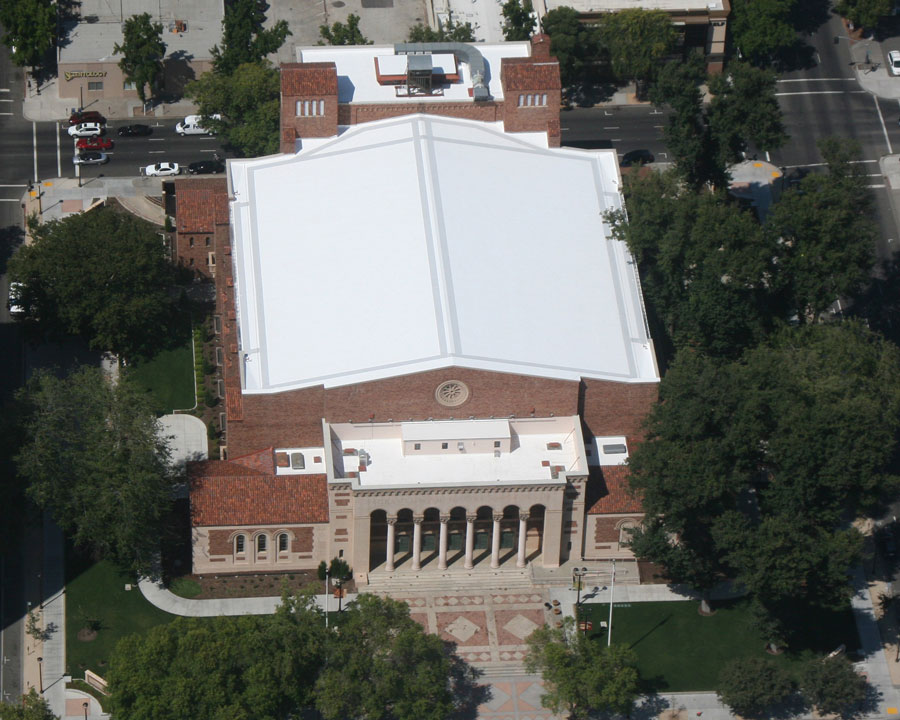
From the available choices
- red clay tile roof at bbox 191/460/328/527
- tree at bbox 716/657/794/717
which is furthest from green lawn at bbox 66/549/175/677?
tree at bbox 716/657/794/717

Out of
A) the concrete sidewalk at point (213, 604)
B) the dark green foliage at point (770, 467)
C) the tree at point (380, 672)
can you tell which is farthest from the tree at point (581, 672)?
the concrete sidewalk at point (213, 604)

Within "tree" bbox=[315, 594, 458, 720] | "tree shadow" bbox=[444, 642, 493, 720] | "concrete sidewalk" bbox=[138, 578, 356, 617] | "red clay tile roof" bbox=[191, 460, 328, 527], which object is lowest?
"tree shadow" bbox=[444, 642, 493, 720]

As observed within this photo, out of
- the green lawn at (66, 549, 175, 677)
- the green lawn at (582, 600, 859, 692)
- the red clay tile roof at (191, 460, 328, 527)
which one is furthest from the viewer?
the red clay tile roof at (191, 460, 328, 527)

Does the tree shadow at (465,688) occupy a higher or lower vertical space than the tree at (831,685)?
lower

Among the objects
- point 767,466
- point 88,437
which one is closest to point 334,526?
point 88,437

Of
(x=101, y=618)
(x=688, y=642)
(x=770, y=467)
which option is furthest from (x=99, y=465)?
(x=770, y=467)

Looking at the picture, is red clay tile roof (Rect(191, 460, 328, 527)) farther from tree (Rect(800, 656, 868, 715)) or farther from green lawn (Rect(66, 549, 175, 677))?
tree (Rect(800, 656, 868, 715))

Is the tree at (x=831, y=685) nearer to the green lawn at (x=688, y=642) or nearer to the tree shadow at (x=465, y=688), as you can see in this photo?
the green lawn at (x=688, y=642)
